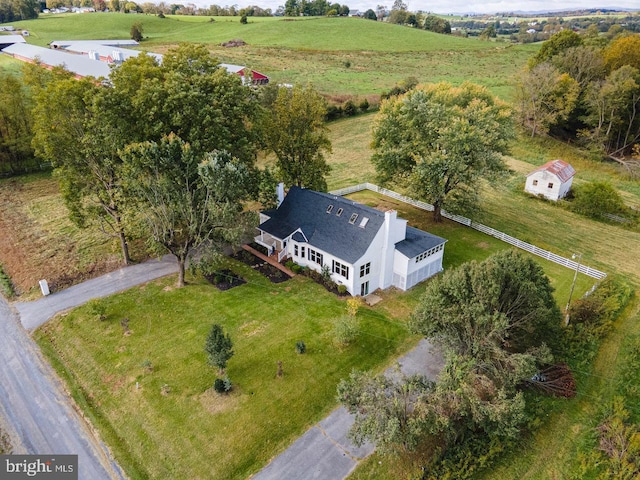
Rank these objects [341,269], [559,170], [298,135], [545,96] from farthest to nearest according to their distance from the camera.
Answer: [545,96] → [559,170] → [298,135] → [341,269]

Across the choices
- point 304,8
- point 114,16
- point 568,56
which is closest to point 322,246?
point 568,56

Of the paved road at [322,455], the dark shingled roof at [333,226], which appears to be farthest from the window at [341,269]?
the paved road at [322,455]

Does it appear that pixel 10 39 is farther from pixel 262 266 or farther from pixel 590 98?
pixel 590 98

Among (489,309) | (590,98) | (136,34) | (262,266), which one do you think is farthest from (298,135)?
(136,34)

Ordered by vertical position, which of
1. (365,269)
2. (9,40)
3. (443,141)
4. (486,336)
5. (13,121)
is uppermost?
(9,40)

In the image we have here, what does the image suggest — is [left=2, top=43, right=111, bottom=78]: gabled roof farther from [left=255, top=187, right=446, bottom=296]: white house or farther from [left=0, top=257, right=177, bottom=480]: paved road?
[left=255, top=187, right=446, bottom=296]: white house

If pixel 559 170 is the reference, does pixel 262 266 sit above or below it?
below
